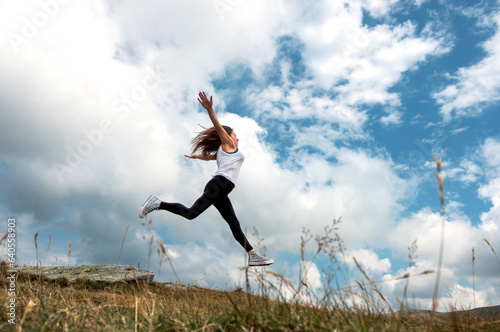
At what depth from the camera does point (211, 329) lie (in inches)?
107

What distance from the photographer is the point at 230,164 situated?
7109mm

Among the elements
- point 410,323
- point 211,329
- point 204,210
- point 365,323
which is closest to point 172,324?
point 211,329

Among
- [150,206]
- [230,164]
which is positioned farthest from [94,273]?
[230,164]

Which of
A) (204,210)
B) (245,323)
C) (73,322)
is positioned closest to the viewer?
(245,323)

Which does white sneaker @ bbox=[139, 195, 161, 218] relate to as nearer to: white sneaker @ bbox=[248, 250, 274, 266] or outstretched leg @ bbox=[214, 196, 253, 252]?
outstretched leg @ bbox=[214, 196, 253, 252]

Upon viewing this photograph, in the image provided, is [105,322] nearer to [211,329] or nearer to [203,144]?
[211,329]

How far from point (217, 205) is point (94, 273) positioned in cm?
463

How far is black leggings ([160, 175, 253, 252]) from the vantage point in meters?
7.03

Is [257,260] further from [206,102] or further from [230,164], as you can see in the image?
[206,102]

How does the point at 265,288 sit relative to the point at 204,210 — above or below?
below

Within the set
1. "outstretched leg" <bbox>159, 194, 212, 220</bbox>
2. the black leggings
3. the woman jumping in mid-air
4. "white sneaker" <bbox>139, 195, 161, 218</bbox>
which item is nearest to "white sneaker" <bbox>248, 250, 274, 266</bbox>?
the woman jumping in mid-air

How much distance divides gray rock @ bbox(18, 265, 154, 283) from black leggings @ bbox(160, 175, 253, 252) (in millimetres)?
2531

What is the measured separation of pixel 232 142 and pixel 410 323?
181 inches

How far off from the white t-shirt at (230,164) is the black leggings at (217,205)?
0.32ft
